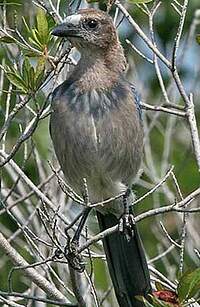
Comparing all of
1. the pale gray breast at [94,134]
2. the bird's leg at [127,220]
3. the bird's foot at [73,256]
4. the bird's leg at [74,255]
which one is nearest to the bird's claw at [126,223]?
the bird's leg at [127,220]

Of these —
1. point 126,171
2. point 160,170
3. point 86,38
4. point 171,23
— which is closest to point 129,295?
point 126,171

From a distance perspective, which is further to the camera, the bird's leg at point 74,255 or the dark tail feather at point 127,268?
the dark tail feather at point 127,268

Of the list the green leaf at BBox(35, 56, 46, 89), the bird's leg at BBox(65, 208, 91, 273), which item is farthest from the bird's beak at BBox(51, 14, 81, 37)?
the bird's leg at BBox(65, 208, 91, 273)

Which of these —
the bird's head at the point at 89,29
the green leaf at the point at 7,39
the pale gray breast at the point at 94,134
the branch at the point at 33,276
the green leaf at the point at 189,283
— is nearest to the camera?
the green leaf at the point at 189,283

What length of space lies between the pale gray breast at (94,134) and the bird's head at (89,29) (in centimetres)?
26

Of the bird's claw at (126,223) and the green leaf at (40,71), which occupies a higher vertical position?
the green leaf at (40,71)

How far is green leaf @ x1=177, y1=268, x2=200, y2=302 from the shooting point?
3.81 meters

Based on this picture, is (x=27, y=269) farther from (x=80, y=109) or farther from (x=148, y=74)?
(x=148, y=74)

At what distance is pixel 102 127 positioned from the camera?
5.06m

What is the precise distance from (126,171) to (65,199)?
1068 mm

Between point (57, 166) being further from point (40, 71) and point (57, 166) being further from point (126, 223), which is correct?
point (40, 71)

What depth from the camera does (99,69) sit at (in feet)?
17.0

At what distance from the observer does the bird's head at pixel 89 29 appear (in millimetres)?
4867

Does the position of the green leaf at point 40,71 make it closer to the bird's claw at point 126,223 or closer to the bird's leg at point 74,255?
the bird's leg at point 74,255
